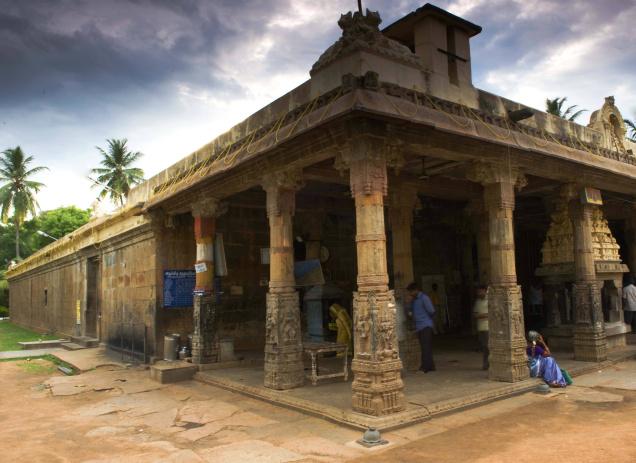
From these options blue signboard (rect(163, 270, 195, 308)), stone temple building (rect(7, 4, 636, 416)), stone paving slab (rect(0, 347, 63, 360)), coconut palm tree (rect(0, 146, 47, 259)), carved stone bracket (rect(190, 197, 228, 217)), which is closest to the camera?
stone temple building (rect(7, 4, 636, 416))

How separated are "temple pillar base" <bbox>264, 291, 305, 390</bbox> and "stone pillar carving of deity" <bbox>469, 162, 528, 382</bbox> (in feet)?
10.2

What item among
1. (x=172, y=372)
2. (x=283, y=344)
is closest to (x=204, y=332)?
(x=172, y=372)

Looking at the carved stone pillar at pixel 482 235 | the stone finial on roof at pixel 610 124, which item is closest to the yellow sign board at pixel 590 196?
the stone finial on roof at pixel 610 124

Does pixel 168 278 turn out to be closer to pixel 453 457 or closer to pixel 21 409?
pixel 21 409

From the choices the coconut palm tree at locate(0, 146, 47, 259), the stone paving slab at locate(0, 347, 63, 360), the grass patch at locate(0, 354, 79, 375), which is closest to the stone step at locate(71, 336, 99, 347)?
the stone paving slab at locate(0, 347, 63, 360)

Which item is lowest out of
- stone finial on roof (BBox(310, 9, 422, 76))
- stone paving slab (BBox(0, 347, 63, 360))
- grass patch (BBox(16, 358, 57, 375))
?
grass patch (BBox(16, 358, 57, 375))

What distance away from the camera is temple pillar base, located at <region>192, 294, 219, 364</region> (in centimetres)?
1047

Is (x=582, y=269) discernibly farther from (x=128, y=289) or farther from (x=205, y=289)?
(x=128, y=289)

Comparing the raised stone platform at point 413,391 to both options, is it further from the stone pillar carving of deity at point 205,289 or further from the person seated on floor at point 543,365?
the stone pillar carving of deity at point 205,289

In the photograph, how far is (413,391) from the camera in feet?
24.5

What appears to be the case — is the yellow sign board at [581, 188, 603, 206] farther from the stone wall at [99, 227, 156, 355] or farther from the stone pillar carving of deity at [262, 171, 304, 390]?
the stone wall at [99, 227, 156, 355]

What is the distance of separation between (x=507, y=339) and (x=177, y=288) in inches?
296

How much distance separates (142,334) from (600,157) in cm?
1113

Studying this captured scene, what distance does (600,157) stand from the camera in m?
9.94
